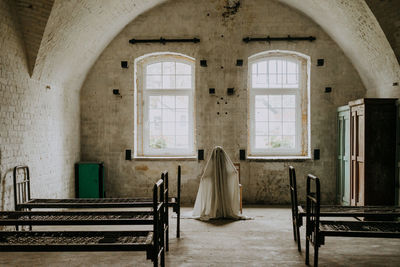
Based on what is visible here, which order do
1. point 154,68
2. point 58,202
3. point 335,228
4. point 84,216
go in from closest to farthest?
point 335,228, point 84,216, point 58,202, point 154,68

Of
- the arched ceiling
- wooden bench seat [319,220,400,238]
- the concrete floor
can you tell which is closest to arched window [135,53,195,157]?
the arched ceiling

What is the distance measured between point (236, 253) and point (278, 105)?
3.84m

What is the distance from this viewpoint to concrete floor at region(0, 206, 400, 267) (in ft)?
11.6

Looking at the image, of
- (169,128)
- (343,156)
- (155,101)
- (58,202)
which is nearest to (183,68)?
(155,101)

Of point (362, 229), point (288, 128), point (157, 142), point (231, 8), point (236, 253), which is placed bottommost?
point (236, 253)

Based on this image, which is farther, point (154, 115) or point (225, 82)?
point (154, 115)

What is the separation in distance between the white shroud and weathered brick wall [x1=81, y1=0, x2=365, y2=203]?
4.51 ft

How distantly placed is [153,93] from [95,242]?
4.41m

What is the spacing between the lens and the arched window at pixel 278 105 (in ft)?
22.6

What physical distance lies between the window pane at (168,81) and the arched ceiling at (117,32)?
130 centimetres

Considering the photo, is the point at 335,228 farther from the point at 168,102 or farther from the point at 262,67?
the point at 168,102

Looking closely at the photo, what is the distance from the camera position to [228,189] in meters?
5.26

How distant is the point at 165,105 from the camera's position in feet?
22.9

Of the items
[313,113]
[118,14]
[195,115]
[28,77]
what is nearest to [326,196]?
[313,113]
